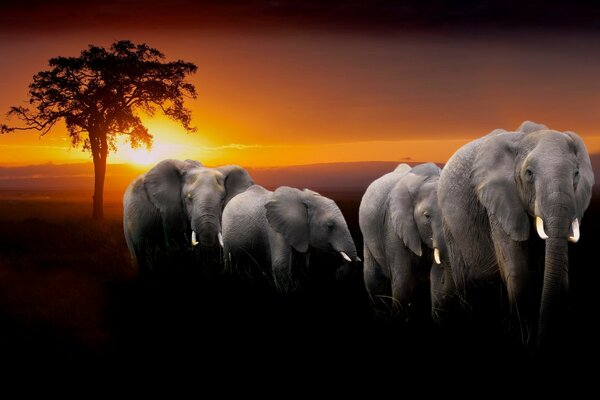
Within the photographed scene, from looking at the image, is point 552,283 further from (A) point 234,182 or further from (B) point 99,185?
(B) point 99,185

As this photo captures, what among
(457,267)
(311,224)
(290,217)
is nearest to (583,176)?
(457,267)

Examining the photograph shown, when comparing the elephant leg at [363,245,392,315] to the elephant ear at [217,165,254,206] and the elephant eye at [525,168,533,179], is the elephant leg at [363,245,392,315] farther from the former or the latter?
the elephant ear at [217,165,254,206]

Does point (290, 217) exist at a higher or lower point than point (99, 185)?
higher

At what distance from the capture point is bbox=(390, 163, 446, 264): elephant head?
836cm

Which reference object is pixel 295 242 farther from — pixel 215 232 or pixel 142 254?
pixel 142 254

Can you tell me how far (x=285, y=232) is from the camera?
11414mm

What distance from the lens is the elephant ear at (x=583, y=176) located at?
21.7ft

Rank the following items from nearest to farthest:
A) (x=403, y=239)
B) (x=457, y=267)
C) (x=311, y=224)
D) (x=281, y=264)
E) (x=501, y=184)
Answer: (x=501, y=184) < (x=457, y=267) < (x=403, y=239) < (x=281, y=264) < (x=311, y=224)

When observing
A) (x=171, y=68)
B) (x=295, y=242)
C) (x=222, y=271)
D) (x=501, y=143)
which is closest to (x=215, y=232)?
(x=222, y=271)

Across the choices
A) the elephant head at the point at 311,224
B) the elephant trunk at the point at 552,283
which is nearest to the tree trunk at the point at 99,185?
the elephant head at the point at 311,224

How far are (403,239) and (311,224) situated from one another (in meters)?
2.86

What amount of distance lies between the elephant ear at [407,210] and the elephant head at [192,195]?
170 inches

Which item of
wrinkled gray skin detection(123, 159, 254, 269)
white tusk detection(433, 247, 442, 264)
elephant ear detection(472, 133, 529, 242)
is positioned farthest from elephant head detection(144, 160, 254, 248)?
elephant ear detection(472, 133, 529, 242)

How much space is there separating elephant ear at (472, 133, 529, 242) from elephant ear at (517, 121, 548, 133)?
159 mm
